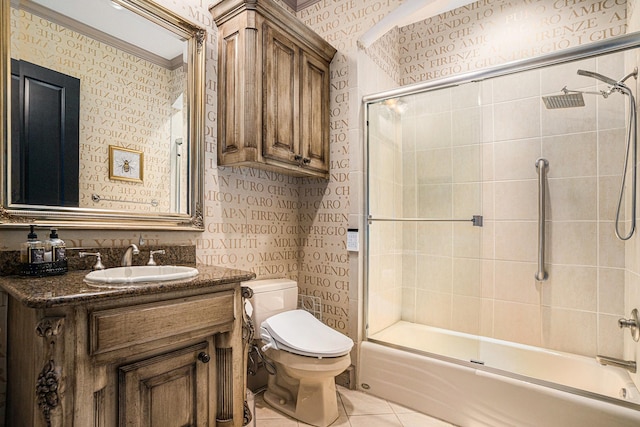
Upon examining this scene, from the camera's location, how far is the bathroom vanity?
959mm

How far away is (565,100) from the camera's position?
2008mm

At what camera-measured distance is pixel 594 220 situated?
1976 millimetres

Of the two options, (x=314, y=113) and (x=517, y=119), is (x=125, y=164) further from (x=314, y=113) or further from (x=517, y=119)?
(x=517, y=119)

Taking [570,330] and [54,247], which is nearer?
[54,247]

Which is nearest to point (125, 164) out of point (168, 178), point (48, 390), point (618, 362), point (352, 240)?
point (168, 178)

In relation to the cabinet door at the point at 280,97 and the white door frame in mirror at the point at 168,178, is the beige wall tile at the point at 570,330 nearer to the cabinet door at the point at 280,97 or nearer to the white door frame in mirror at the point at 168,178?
the cabinet door at the point at 280,97

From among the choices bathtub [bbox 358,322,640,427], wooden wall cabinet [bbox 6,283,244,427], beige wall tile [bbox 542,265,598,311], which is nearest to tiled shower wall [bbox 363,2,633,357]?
beige wall tile [bbox 542,265,598,311]

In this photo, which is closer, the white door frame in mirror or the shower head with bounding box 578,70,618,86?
the white door frame in mirror

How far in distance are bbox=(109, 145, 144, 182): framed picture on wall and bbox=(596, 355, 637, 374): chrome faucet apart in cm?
271

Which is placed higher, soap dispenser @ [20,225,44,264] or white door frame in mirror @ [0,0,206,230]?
white door frame in mirror @ [0,0,206,230]

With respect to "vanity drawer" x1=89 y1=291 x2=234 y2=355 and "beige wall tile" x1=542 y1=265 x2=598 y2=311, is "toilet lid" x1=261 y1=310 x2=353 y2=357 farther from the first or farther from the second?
"beige wall tile" x1=542 y1=265 x2=598 y2=311

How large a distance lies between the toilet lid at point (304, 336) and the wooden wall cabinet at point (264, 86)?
2.99 feet

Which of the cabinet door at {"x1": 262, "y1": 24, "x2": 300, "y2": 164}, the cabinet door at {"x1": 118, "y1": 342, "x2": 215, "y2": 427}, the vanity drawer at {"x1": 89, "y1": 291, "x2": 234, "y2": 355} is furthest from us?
the cabinet door at {"x1": 262, "y1": 24, "x2": 300, "y2": 164}

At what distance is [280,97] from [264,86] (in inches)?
5.2
